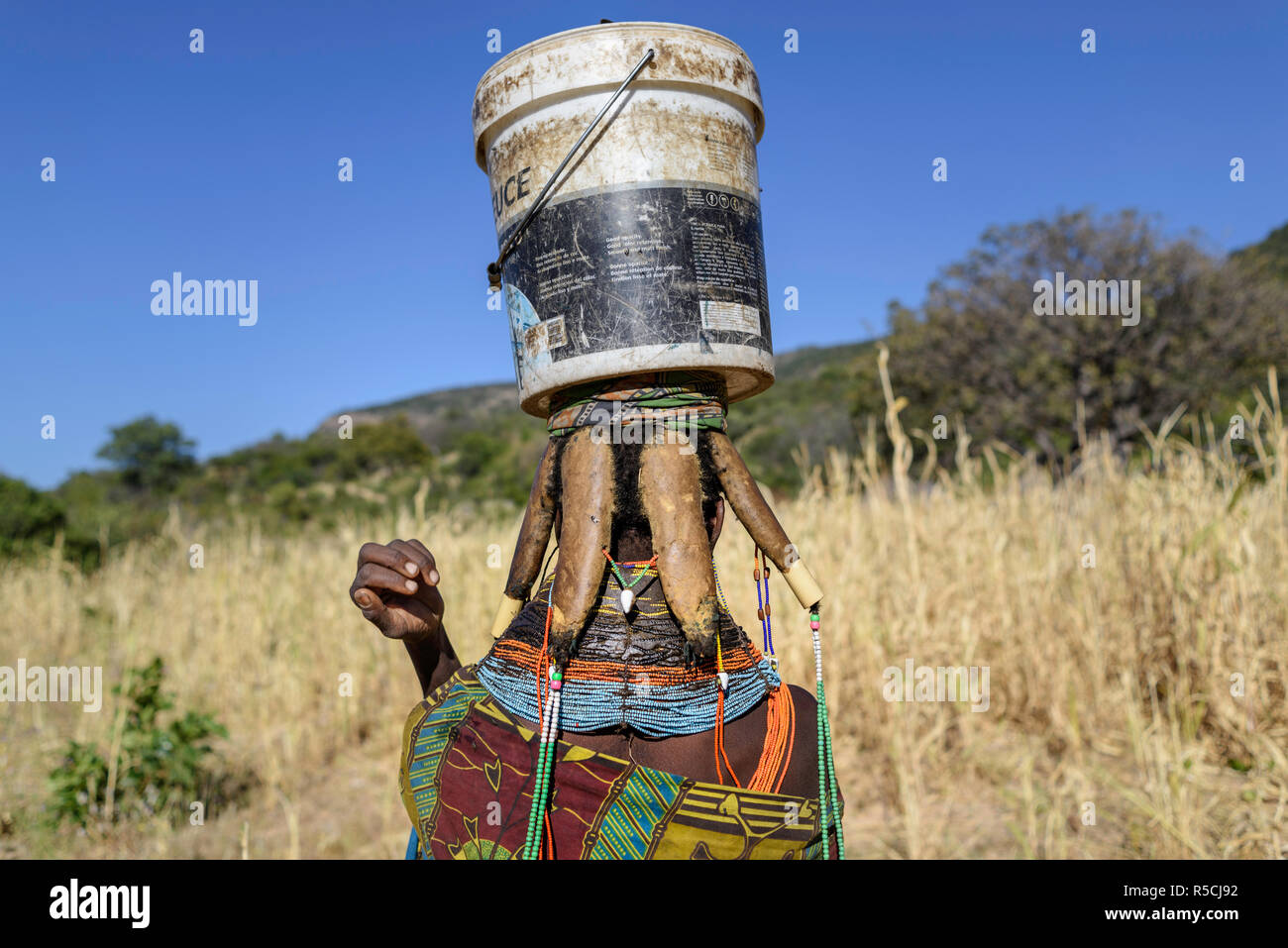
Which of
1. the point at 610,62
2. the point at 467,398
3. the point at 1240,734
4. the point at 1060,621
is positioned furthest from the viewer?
the point at 467,398

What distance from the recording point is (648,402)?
1.48 meters

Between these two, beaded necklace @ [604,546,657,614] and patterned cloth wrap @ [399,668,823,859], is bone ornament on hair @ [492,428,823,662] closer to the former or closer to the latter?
beaded necklace @ [604,546,657,614]

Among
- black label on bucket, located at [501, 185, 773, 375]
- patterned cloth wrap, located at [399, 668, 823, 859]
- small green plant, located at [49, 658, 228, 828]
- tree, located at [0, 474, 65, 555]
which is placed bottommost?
small green plant, located at [49, 658, 228, 828]

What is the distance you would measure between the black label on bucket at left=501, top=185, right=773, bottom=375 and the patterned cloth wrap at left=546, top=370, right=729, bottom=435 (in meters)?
0.10

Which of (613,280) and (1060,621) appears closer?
(613,280)

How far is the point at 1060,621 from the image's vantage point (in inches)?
175

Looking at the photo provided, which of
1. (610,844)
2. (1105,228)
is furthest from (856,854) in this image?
(1105,228)

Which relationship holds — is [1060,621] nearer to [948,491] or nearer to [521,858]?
[948,491]

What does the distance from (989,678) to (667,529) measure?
3.82 meters

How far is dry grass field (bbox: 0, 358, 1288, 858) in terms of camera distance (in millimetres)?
3637

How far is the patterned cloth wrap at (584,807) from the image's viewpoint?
1380mm

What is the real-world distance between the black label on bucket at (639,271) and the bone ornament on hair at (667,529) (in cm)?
20

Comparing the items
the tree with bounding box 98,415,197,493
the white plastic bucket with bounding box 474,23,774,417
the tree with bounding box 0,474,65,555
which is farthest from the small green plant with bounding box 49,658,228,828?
the tree with bounding box 98,415,197,493
